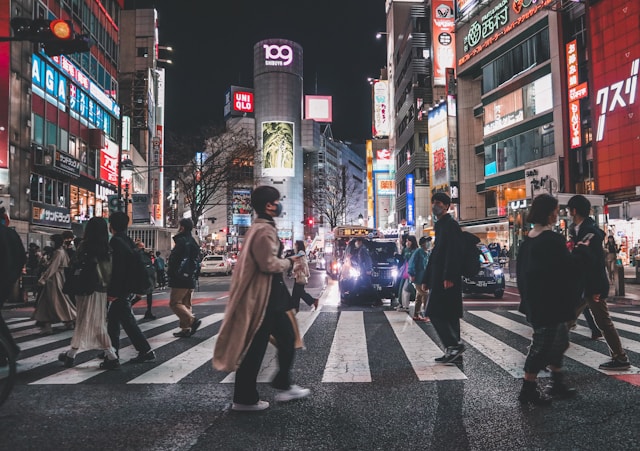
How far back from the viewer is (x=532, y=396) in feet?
13.6

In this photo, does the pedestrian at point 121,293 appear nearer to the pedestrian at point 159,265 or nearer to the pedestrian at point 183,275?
the pedestrian at point 183,275

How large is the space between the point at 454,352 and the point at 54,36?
7543mm

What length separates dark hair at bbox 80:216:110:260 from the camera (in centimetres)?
583

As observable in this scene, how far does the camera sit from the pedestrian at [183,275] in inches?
315

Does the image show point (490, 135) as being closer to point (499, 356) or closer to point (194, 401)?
point (499, 356)

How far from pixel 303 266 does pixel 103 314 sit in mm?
2417

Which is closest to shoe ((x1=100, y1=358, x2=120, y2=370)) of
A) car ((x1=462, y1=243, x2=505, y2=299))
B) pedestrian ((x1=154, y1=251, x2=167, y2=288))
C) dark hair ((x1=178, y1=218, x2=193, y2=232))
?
dark hair ((x1=178, y1=218, x2=193, y2=232))

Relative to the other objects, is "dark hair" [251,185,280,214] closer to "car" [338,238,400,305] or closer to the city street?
the city street

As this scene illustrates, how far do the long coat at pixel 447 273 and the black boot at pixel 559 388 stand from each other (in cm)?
140

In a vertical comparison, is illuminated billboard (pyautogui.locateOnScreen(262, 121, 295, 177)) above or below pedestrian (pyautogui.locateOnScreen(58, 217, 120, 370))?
above

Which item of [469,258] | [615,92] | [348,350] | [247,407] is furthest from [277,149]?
[247,407]

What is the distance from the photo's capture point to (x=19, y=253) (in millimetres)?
5434

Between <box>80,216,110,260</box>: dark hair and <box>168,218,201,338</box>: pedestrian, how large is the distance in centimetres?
201

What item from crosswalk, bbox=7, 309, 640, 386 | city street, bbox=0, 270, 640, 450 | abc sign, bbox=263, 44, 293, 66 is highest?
abc sign, bbox=263, 44, 293, 66
